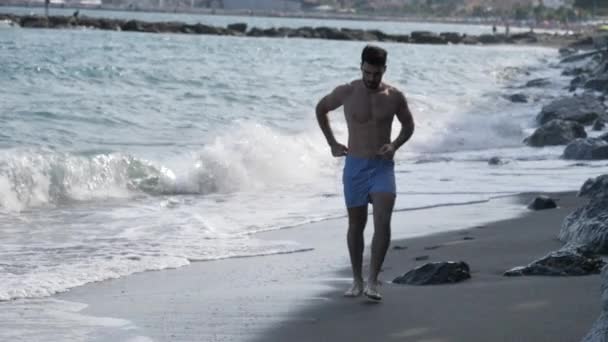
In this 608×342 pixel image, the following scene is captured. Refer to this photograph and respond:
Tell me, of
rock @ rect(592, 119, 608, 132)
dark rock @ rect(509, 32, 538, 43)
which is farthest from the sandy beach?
dark rock @ rect(509, 32, 538, 43)

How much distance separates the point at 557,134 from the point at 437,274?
38.2 ft

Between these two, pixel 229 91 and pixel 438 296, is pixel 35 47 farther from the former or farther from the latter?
pixel 438 296

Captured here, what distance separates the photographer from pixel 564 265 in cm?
705

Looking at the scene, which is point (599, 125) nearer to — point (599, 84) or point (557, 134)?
point (557, 134)

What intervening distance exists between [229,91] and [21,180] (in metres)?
15.0

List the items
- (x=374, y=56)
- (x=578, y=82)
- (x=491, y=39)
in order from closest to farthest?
1. (x=374, y=56)
2. (x=578, y=82)
3. (x=491, y=39)

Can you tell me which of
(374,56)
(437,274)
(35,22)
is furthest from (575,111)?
(35,22)

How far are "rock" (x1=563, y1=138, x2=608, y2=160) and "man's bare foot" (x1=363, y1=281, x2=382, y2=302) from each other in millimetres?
9154

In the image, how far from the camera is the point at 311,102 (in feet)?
87.1

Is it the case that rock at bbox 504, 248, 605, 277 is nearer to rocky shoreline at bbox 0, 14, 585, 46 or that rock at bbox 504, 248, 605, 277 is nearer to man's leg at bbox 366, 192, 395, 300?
man's leg at bbox 366, 192, 395, 300

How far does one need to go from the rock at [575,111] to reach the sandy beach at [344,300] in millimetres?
12672

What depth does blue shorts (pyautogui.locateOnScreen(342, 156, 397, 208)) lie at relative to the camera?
6.75 meters

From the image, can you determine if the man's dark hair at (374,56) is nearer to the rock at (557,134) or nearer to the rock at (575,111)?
the rock at (557,134)

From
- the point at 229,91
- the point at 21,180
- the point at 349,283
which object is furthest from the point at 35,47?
the point at 349,283
